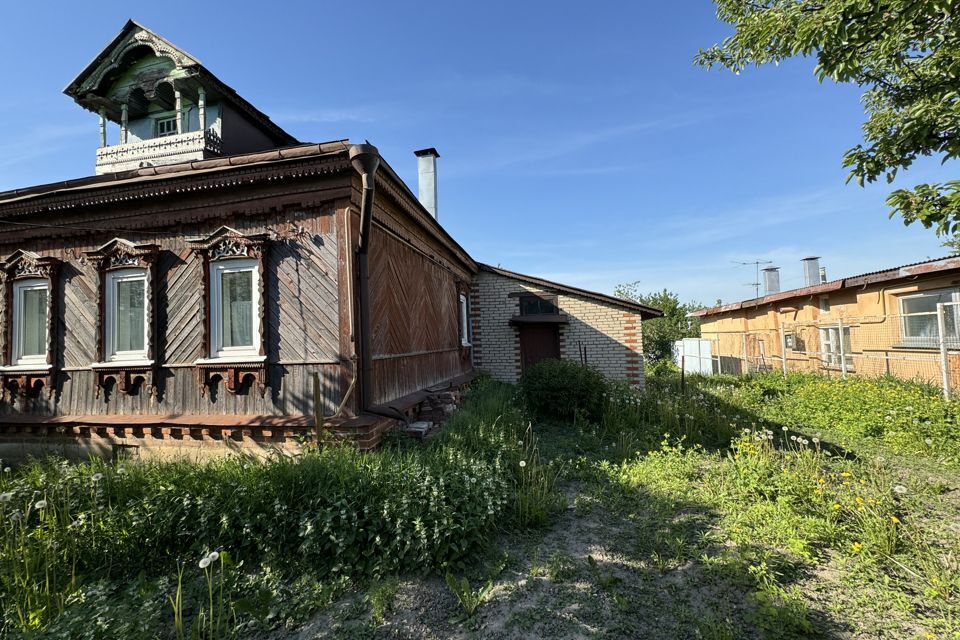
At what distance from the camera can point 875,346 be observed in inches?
426

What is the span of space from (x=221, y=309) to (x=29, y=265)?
372 centimetres

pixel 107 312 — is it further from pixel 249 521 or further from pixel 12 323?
pixel 249 521

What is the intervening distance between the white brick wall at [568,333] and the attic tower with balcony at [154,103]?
7394 millimetres

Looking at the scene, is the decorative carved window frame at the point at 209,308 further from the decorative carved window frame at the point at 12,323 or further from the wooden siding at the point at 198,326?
the decorative carved window frame at the point at 12,323

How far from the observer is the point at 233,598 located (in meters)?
3.23

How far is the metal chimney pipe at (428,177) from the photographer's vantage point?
12.6 m

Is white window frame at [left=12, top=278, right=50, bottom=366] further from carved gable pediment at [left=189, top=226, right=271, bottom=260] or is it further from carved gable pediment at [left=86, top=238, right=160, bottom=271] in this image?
carved gable pediment at [left=189, top=226, right=271, bottom=260]

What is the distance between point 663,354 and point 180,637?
83.1 feet

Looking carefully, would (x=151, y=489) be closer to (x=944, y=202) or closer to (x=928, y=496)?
(x=928, y=496)

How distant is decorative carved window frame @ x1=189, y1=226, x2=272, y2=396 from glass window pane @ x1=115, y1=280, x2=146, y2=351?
50.4 inches

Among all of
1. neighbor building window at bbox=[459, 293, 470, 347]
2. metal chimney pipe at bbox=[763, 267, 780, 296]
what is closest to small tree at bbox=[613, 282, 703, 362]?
metal chimney pipe at bbox=[763, 267, 780, 296]

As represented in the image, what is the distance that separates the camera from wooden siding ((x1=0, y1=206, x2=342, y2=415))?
5309 mm

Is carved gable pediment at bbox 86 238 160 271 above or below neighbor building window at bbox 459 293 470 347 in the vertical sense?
above

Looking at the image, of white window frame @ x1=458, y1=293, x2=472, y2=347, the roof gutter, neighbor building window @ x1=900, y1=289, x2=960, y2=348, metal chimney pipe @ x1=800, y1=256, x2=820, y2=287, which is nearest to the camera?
the roof gutter
